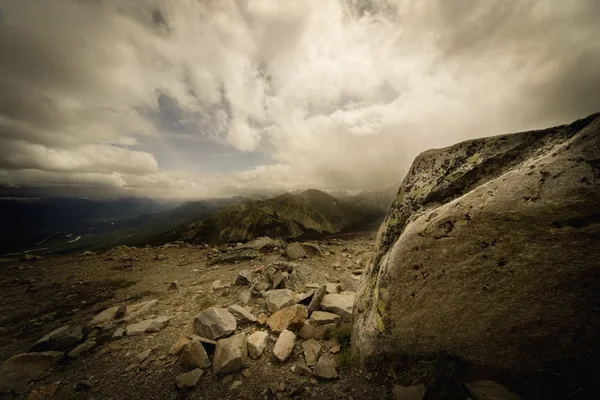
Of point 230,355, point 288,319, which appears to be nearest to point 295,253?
point 288,319

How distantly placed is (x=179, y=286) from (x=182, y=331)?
549 centimetres

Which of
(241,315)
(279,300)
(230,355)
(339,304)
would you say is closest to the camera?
(230,355)

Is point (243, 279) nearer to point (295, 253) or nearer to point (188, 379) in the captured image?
point (295, 253)

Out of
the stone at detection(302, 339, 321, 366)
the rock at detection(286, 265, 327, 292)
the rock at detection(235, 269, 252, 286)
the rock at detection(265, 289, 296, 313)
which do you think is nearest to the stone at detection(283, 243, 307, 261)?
the rock at detection(235, 269, 252, 286)

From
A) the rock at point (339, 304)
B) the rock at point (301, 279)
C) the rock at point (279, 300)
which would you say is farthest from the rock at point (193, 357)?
the rock at point (301, 279)

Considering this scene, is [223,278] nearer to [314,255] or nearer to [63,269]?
[314,255]

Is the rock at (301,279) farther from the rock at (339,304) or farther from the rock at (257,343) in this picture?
A: the rock at (257,343)

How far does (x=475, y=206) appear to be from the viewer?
4.73 metres

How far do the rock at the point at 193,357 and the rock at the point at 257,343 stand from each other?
121 cm

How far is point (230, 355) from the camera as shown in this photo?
6164 millimetres

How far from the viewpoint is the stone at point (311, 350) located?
6.11m

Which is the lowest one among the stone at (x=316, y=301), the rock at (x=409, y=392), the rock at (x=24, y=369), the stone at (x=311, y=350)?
the rock at (x=24, y=369)

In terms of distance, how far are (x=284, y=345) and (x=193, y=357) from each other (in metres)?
2.49

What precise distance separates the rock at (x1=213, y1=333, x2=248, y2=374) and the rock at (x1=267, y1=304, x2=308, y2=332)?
1.20m
